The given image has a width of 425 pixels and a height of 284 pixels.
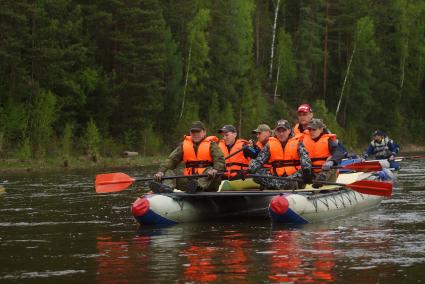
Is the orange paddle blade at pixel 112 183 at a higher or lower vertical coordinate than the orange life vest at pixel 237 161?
lower

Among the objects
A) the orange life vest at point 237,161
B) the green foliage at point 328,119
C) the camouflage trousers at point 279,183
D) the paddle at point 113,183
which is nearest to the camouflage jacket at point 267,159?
the camouflage trousers at point 279,183

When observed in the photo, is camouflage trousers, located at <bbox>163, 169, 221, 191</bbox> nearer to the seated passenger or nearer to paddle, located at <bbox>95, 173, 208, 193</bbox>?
paddle, located at <bbox>95, 173, 208, 193</bbox>

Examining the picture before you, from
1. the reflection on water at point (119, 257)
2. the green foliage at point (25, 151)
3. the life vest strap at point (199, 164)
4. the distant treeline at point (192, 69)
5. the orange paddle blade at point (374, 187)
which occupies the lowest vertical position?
the reflection on water at point (119, 257)

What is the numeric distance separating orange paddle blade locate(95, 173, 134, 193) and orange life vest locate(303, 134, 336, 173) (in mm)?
3207

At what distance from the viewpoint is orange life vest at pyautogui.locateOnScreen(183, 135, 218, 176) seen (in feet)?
48.6

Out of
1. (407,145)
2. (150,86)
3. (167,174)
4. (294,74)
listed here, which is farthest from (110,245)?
(407,145)

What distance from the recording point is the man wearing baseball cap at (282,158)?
14812mm

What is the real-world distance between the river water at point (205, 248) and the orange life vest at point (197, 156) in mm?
1071

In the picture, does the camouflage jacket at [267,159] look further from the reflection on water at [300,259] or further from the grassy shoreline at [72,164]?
the grassy shoreline at [72,164]

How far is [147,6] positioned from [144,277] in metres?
32.1

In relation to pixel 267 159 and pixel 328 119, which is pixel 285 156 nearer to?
pixel 267 159

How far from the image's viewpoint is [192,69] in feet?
149

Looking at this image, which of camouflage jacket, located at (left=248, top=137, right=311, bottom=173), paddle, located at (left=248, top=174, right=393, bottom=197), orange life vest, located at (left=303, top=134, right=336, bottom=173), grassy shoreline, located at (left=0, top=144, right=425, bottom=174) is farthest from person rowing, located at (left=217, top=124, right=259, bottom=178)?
grassy shoreline, located at (left=0, top=144, right=425, bottom=174)

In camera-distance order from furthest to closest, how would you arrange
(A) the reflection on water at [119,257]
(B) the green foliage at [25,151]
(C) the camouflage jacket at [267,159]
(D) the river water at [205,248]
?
(B) the green foliage at [25,151]
(C) the camouflage jacket at [267,159]
(A) the reflection on water at [119,257]
(D) the river water at [205,248]
